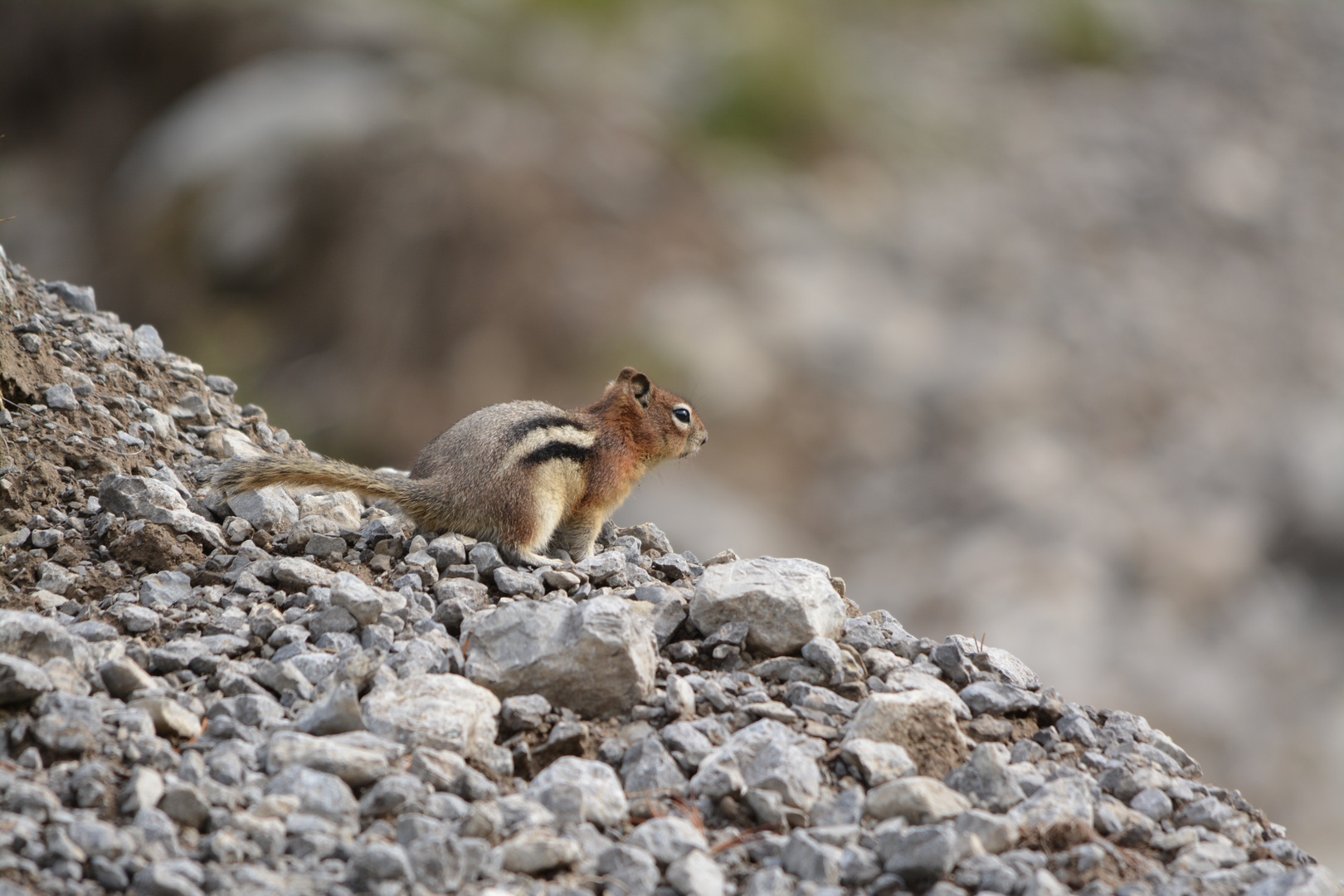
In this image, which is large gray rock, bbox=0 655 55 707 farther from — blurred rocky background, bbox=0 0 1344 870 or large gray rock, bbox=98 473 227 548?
blurred rocky background, bbox=0 0 1344 870

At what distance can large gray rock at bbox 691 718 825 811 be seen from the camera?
2.93 meters

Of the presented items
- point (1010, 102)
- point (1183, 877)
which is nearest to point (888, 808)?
point (1183, 877)

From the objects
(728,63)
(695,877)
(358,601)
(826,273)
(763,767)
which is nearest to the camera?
(695,877)

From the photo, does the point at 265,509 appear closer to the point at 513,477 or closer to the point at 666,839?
the point at 513,477

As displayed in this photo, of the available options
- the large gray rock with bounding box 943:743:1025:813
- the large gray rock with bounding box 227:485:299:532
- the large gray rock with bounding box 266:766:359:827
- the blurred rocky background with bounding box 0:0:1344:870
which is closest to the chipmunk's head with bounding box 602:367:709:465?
the large gray rock with bounding box 227:485:299:532

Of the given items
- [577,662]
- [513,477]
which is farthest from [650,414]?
[577,662]

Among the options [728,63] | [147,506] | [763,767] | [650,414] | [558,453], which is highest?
[728,63]

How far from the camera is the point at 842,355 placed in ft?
39.9

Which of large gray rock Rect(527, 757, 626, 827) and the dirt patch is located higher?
the dirt patch

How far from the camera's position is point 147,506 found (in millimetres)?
3826

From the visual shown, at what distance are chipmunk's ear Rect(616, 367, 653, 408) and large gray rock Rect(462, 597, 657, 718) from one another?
220 cm

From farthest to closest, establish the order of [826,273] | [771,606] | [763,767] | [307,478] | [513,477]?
[826,273]
[513,477]
[307,478]
[771,606]
[763,767]

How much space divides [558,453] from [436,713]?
187cm

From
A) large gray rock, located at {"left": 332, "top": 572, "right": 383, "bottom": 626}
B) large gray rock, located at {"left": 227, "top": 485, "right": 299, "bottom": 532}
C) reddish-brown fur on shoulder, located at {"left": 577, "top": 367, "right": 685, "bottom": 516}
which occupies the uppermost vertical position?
reddish-brown fur on shoulder, located at {"left": 577, "top": 367, "right": 685, "bottom": 516}
